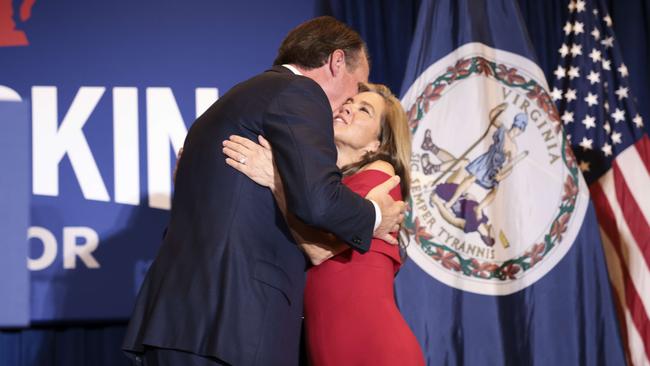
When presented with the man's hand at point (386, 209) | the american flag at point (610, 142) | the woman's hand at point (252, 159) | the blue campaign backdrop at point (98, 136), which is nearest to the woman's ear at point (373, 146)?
the man's hand at point (386, 209)

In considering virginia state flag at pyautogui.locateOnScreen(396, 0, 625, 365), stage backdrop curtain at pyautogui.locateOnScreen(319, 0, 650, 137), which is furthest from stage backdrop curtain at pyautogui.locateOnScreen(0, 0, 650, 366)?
virginia state flag at pyautogui.locateOnScreen(396, 0, 625, 365)

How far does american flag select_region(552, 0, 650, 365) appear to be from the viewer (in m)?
4.13

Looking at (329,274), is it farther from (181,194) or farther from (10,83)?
(10,83)

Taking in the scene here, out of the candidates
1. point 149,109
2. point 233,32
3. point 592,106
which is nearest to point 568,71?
point 592,106

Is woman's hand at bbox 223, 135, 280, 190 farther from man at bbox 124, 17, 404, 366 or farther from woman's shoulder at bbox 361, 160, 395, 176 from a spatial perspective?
woman's shoulder at bbox 361, 160, 395, 176

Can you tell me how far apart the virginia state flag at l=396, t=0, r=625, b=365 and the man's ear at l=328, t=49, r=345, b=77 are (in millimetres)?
1597

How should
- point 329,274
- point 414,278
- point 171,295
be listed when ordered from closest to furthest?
point 171,295, point 329,274, point 414,278

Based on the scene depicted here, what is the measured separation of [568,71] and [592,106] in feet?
0.75

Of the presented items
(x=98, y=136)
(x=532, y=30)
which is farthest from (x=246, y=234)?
(x=532, y=30)

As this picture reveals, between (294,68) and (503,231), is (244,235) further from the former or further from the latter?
(503,231)

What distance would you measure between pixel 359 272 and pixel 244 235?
0.63 meters

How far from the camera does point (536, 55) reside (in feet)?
13.7

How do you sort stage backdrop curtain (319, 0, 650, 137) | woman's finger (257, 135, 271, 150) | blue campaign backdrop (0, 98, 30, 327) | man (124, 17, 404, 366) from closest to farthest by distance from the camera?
1. blue campaign backdrop (0, 98, 30, 327)
2. man (124, 17, 404, 366)
3. woman's finger (257, 135, 271, 150)
4. stage backdrop curtain (319, 0, 650, 137)

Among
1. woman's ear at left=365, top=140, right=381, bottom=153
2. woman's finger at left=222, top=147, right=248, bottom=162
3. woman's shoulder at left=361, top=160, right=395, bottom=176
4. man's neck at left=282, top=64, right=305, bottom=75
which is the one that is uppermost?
man's neck at left=282, top=64, right=305, bottom=75
